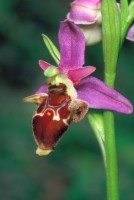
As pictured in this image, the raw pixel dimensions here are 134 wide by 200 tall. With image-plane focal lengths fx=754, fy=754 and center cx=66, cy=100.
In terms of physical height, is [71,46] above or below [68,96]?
above

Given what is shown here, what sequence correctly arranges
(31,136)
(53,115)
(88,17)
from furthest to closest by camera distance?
1. (31,136)
2. (88,17)
3. (53,115)

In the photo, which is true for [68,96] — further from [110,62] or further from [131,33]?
[131,33]

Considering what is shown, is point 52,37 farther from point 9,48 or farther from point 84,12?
point 84,12

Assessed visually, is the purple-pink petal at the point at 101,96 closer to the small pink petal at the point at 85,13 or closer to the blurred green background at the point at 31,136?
the small pink petal at the point at 85,13

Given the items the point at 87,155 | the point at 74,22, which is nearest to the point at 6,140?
the point at 87,155

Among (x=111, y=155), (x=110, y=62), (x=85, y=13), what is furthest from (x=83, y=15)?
(x=111, y=155)

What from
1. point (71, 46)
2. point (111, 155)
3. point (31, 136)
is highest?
point (71, 46)

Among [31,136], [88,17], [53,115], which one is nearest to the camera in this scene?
[53,115]

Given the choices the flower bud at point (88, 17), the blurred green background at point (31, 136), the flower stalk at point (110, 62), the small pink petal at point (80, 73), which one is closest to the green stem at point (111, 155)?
the flower stalk at point (110, 62)
